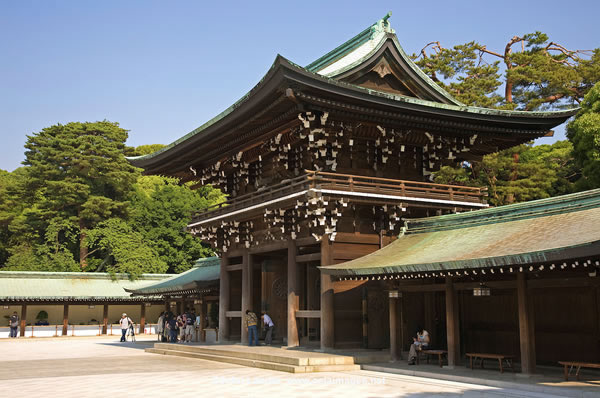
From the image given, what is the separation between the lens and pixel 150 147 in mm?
96750

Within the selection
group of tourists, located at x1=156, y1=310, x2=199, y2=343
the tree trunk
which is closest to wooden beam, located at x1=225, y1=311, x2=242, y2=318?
group of tourists, located at x1=156, y1=310, x2=199, y2=343

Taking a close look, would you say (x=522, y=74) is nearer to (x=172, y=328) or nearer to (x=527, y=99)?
(x=527, y=99)

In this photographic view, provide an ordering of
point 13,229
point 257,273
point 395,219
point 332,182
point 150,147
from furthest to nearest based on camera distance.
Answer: point 150,147, point 13,229, point 257,273, point 395,219, point 332,182

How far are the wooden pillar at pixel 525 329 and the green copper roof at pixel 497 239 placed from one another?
47.9 inches

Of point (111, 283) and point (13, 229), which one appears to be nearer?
point (111, 283)

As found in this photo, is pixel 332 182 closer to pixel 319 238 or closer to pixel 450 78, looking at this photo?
pixel 319 238

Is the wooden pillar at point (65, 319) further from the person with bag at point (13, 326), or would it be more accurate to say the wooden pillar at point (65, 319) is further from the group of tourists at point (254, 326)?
the group of tourists at point (254, 326)

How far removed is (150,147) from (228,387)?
8426 cm

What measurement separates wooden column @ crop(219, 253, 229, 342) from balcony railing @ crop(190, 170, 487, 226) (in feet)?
16.3

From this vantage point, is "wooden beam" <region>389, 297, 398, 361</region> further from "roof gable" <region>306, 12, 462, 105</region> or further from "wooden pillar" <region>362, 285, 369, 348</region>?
"roof gable" <region>306, 12, 462, 105</region>

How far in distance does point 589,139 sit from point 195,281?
24.9m

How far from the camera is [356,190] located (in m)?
23.7

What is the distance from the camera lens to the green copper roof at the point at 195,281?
1398 inches

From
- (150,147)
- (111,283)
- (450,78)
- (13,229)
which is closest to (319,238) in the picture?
(450,78)
